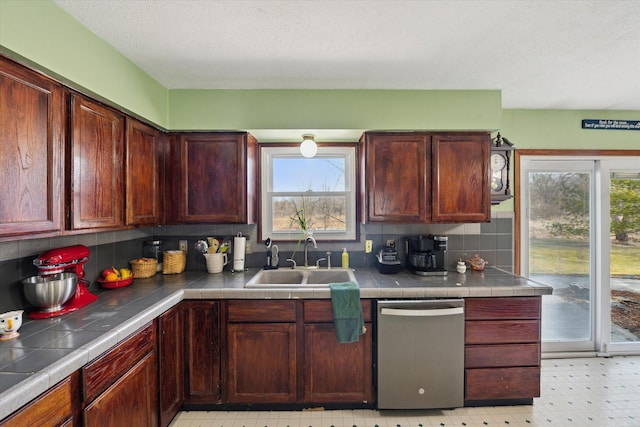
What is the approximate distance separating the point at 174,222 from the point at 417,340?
207 centimetres

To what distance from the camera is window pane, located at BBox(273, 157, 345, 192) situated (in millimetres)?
2996

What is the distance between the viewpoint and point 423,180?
256cm

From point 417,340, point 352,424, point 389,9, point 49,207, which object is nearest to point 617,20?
point 389,9

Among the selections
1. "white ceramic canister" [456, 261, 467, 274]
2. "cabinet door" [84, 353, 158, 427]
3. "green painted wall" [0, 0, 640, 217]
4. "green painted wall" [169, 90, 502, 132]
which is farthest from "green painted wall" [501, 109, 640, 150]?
"cabinet door" [84, 353, 158, 427]

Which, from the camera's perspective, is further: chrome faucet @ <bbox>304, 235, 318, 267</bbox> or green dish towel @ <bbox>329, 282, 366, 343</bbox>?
chrome faucet @ <bbox>304, 235, 318, 267</bbox>

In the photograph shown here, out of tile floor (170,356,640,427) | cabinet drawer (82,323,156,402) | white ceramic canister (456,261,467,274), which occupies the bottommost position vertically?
tile floor (170,356,640,427)

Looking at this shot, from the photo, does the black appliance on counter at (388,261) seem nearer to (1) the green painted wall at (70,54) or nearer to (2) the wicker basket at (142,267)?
(2) the wicker basket at (142,267)

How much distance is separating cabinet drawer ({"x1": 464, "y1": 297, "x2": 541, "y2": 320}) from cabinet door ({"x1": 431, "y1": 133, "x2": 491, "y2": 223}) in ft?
2.15

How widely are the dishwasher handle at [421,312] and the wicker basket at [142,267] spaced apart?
187 centimetres

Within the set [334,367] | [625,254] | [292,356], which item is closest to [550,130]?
[625,254]

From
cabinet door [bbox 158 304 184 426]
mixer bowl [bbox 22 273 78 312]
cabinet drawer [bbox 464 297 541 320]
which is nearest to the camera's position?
mixer bowl [bbox 22 273 78 312]

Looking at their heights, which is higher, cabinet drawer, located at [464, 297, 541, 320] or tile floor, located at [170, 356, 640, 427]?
cabinet drawer, located at [464, 297, 541, 320]

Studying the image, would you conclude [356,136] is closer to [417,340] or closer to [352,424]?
[417,340]

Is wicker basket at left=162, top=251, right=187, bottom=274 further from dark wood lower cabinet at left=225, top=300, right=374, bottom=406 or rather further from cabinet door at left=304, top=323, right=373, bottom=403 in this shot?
cabinet door at left=304, top=323, right=373, bottom=403
